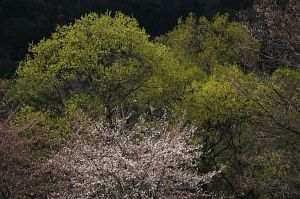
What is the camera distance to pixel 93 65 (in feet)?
86.9

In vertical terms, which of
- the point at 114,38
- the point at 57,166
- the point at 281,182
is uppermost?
the point at 114,38

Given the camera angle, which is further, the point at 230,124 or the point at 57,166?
the point at 230,124

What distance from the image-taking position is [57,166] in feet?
63.0

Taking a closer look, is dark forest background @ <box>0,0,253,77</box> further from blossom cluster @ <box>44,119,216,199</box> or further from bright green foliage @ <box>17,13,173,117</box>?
blossom cluster @ <box>44,119,216,199</box>

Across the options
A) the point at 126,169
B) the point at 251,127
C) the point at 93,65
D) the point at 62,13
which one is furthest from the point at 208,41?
the point at 62,13

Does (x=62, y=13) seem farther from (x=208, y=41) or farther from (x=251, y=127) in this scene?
(x=251, y=127)

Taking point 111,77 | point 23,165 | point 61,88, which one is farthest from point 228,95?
point 23,165

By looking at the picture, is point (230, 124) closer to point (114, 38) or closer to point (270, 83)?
point (270, 83)

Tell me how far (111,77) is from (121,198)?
1163 cm

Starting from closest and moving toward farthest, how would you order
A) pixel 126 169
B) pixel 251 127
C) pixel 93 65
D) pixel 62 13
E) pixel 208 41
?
pixel 126 169
pixel 251 127
pixel 93 65
pixel 208 41
pixel 62 13

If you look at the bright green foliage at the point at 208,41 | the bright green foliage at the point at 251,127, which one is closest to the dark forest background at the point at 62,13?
the bright green foliage at the point at 208,41

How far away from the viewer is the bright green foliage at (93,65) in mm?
26578

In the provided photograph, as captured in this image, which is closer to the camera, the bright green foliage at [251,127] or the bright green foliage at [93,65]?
the bright green foliage at [251,127]

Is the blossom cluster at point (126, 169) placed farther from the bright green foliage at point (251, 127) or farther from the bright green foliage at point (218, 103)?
the bright green foliage at point (218, 103)
